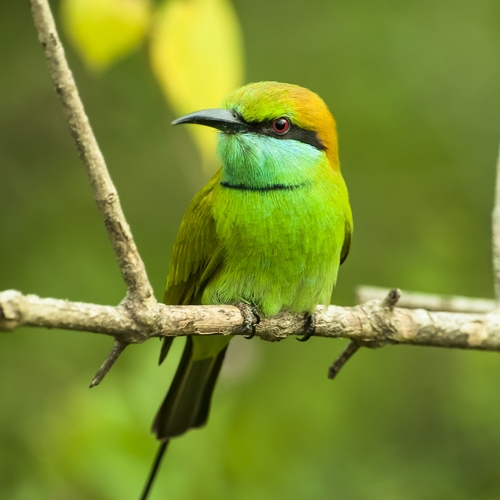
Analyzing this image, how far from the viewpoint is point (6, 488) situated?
2.55 metres

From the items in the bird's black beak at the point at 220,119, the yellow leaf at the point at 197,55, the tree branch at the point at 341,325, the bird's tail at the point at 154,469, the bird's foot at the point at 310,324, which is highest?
the yellow leaf at the point at 197,55

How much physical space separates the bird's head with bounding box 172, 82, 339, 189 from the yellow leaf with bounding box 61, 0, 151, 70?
0.40m

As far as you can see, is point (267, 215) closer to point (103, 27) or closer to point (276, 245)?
point (276, 245)

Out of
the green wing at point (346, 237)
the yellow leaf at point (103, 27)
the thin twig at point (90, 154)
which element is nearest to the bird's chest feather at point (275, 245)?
the green wing at point (346, 237)

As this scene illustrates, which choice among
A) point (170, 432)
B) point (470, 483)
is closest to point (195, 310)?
point (170, 432)

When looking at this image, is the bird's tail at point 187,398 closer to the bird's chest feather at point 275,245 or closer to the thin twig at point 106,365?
the bird's chest feather at point 275,245

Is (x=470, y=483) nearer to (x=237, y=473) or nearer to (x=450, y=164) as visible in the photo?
(x=237, y=473)

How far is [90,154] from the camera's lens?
50.8 inches

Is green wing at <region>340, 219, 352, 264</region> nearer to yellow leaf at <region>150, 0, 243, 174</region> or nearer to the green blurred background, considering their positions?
the green blurred background

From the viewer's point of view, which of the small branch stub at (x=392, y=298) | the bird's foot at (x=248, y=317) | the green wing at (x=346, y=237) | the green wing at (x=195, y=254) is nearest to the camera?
the small branch stub at (x=392, y=298)

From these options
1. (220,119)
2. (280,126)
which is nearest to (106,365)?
(220,119)

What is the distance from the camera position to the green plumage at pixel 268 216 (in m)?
2.09

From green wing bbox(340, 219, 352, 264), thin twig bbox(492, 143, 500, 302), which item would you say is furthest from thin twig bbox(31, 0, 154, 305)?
thin twig bbox(492, 143, 500, 302)

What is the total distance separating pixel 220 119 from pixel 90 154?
2.71ft
